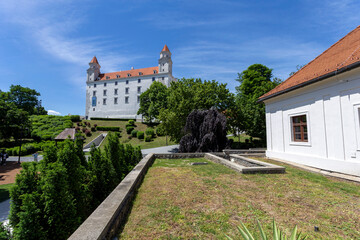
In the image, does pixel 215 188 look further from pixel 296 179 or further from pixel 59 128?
pixel 59 128

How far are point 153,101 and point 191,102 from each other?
90.0 ft

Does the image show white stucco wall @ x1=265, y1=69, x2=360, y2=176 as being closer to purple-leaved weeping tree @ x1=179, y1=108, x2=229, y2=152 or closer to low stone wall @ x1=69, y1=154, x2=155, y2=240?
purple-leaved weeping tree @ x1=179, y1=108, x2=229, y2=152

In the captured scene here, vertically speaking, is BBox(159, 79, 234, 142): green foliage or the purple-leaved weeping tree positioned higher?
BBox(159, 79, 234, 142): green foliage

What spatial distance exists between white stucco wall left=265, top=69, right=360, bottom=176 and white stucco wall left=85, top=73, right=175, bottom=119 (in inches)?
2054

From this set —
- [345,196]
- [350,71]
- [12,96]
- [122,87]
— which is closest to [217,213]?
[345,196]

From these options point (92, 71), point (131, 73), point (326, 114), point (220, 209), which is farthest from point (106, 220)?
point (92, 71)

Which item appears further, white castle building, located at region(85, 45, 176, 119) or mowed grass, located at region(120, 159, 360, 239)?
white castle building, located at region(85, 45, 176, 119)

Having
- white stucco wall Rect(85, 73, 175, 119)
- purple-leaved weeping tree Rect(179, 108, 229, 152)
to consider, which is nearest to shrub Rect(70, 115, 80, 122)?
white stucco wall Rect(85, 73, 175, 119)

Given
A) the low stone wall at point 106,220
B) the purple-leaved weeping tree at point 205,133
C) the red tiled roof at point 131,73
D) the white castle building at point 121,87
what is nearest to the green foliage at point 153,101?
the white castle building at point 121,87

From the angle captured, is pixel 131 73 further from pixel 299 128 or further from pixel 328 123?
pixel 328 123

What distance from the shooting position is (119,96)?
210 ft

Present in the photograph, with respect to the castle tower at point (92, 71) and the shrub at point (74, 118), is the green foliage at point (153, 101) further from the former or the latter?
the castle tower at point (92, 71)

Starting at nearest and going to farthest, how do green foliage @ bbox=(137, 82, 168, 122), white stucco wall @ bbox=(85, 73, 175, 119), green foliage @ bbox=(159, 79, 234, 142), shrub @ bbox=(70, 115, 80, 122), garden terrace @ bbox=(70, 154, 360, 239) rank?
garden terrace @ bbox=(70, 154, 360, 239), green foliage @ bbox=(159, 79, 234, 142), green foliage @ bbox=(137, 82, 168, 122), shrub @ bbox=(70, 115, 80, 122), white stucco wall @ bbox=(85, 73, 175, 119)

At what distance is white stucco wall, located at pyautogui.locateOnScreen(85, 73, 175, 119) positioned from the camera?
202 ft
